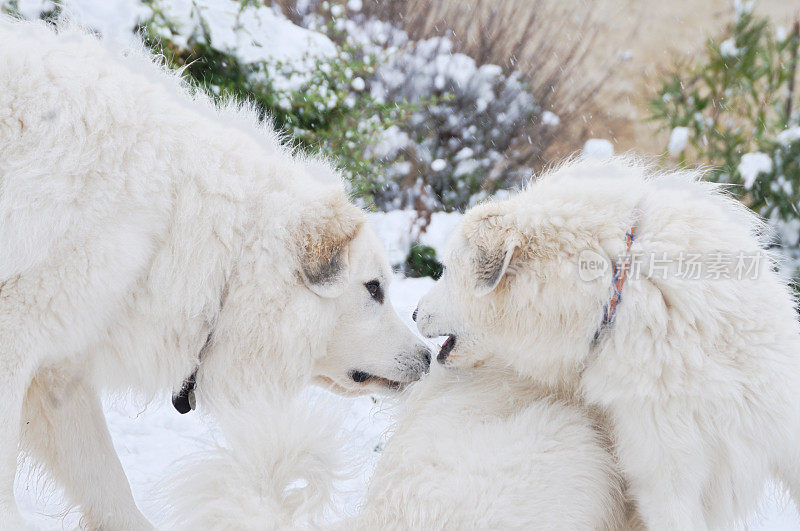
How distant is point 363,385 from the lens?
3252 mm

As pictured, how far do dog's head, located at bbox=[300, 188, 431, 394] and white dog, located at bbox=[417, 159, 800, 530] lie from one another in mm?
Result: 388

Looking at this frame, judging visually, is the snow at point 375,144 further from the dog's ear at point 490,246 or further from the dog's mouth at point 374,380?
the dog's ear at point 490,246

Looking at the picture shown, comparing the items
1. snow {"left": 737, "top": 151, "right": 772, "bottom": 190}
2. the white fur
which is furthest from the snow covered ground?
snow {"left": 737, "top": 151, "right": 772, "bottom": 190}

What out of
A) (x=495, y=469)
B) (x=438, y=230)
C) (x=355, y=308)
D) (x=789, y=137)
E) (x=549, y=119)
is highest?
(x=789, y=137)

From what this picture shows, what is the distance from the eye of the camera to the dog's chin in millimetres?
3227

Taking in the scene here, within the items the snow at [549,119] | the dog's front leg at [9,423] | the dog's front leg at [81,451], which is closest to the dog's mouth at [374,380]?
the dog's front leg at [81,451]

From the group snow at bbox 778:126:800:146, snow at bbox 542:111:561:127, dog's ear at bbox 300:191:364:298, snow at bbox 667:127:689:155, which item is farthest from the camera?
snow at bbox 542:111:561:127

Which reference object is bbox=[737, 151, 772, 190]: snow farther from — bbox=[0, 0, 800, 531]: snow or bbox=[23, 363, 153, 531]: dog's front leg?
bbox=[23, 363, 153, 531]: dog's front leg

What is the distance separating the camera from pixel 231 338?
2.91 meters

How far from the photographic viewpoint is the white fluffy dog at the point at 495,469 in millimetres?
2426

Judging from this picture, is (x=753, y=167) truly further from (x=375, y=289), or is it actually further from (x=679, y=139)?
(x=375, y=289)

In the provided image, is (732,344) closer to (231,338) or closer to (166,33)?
(231,338)

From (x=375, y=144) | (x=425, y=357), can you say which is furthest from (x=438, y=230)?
(x=425, y=357)

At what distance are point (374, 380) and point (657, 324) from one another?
120cm
